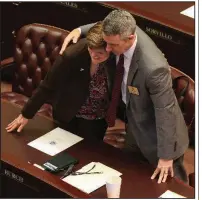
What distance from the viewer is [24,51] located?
5.20m

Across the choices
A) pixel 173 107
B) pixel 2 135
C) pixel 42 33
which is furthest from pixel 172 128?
Result: pixel 42 33

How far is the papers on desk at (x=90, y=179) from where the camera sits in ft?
13.2

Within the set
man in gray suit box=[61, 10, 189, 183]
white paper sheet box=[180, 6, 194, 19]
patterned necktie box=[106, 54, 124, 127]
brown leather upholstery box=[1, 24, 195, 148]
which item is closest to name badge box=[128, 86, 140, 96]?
man in gray suit box=[61, 10, 189, 183]

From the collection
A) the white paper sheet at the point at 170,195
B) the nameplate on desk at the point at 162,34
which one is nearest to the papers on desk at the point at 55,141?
the white paper sheet at the point at 170,195

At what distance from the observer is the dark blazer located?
4254 millimetres

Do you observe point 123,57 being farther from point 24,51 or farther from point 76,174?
point 24,51

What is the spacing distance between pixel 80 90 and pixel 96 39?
472 millimetres

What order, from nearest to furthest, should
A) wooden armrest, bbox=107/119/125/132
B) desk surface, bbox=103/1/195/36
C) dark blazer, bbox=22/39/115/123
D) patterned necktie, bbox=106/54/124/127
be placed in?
1. patterned necktie, bbox=106/54/124/127
2. dark blazer, bbox=22/39/115/123
3. wooden armrest, bbox=107/119/125/132
4. desk surface, bbox=103/1/195/36

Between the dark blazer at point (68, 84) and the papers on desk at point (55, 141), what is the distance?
0.12 meters

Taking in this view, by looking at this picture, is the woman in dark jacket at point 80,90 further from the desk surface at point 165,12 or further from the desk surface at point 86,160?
the desk surface at point 165,12

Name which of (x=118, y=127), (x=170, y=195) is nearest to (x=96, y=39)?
(x=170, y=195)

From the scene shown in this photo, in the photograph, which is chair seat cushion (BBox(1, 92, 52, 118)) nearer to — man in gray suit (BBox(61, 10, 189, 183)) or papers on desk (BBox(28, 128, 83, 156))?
papers on desk (BBox(28, 128, 83, 156))

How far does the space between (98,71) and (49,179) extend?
0.74m

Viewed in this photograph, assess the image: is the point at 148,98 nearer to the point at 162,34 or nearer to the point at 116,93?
the point at 116,93
